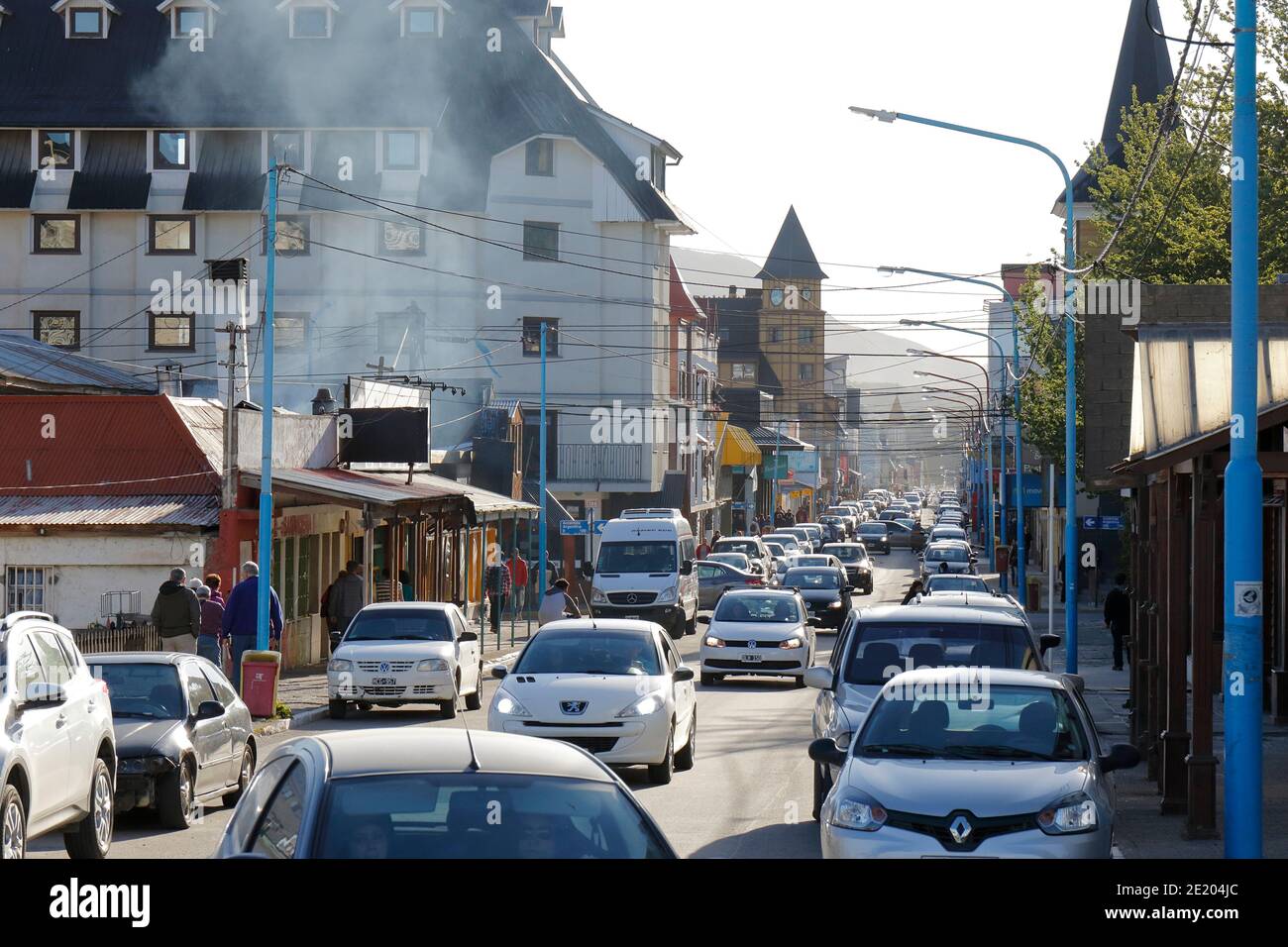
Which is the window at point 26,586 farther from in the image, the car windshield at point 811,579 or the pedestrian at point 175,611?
the car windshield at point 811,579

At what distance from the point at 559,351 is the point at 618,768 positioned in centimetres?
4950

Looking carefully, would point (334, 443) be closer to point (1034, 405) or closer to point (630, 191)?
point (1034, 405)

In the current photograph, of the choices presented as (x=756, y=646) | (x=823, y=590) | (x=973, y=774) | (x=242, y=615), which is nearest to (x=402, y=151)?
(x=823, y=590)

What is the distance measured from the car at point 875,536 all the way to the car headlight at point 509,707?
7460 centimetres

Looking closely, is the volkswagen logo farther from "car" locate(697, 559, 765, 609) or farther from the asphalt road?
"car" locate(697, 559, 765, 609)

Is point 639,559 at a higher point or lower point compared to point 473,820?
higher

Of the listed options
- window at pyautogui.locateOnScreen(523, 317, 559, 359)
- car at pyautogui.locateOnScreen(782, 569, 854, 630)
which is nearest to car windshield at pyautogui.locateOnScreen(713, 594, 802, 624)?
car at pyautogui.locateOnScreen(782, 569, 854, 630)

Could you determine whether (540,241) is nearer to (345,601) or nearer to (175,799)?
(345,601)

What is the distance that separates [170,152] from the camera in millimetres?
61500

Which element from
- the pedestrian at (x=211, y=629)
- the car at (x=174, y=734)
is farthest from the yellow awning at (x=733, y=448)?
the car at (x=174, y=734)

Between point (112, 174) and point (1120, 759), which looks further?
point (112, 174)

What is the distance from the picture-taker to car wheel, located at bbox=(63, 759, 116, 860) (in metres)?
12.4

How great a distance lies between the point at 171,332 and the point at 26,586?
33314 mm

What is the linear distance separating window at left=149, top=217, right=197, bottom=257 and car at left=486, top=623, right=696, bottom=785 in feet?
152
